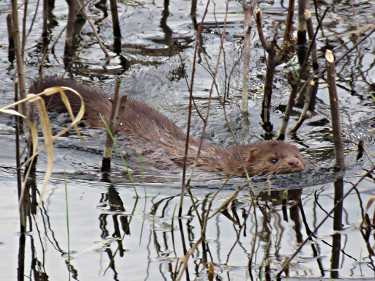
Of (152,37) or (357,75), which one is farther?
(152,37)

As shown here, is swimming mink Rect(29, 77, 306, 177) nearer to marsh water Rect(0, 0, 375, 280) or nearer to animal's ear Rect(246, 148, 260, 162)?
animal's ear Rect(246, 148, 260, 162)

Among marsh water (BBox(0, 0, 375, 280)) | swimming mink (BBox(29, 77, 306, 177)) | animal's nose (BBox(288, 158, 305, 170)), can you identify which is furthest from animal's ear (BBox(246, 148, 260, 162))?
animal's nose (BBox(288, 158, 305, 170))

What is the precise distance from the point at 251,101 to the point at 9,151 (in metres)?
3.09

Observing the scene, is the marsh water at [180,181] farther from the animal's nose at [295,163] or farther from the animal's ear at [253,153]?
the animal's ear at [253,153]

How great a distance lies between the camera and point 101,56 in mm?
9711

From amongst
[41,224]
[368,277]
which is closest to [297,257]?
[368,277]

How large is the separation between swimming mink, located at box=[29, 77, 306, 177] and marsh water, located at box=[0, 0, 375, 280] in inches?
5.4

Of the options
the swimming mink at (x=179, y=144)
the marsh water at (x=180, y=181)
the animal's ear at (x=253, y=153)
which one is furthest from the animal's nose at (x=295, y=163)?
the animal's ear at (x=253, y=153)

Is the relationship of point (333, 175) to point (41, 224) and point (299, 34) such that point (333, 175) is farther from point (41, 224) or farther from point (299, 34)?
point (299, 34)

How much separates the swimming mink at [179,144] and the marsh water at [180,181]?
5.4 inches

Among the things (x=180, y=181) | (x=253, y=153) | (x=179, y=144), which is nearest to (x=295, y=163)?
(x=253, y=153)

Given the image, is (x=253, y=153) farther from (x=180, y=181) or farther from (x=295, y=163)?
(x=180, y=181)

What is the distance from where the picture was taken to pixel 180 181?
6.62m

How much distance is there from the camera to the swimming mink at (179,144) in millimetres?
6852
